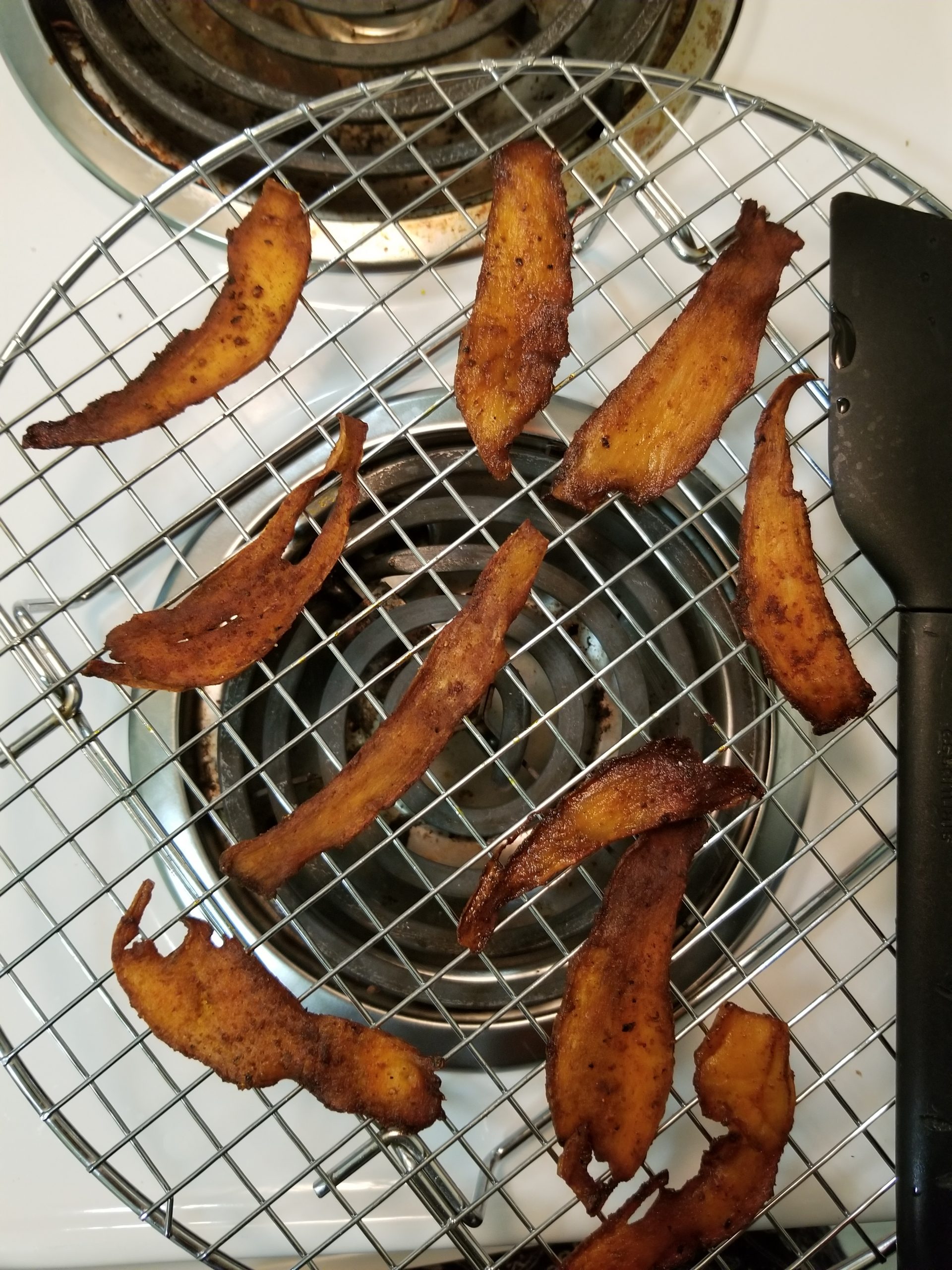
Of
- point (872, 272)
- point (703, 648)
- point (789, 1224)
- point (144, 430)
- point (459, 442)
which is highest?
point (144, 430)

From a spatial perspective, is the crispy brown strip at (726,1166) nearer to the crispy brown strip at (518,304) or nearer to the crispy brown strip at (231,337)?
the crispy brown strip at (518,304)

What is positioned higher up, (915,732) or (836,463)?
(836,463)

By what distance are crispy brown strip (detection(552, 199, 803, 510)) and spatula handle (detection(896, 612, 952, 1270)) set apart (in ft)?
0.66

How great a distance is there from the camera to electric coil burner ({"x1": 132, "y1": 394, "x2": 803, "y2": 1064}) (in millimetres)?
705

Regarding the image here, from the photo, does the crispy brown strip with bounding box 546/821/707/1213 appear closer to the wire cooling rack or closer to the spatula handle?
the wire cooling rack

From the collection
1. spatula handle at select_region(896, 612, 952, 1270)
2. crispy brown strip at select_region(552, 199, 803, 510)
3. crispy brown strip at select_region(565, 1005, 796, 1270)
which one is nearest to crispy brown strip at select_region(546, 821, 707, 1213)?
crispy brown strip at select_region(565, 1005, 796, 1270)

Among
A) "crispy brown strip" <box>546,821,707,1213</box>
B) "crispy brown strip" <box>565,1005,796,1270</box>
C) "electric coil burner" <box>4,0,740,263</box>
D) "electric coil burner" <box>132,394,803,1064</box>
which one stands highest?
"electric coil burner" <box>4,0,740,263</box>

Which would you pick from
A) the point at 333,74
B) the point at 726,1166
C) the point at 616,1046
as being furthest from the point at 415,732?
the point at 333,74

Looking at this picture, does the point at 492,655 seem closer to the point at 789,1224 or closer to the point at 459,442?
the point at 459,442

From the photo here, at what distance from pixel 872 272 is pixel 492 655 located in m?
0.37

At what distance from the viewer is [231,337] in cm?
69

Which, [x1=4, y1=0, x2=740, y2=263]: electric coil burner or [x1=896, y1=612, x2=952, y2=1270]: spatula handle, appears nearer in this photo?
[x1=896, y1=612, x2=952, y2=1270]: spatula handle

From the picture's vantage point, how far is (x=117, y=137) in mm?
767

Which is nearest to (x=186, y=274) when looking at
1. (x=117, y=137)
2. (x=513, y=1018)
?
(x=117, y=137)
